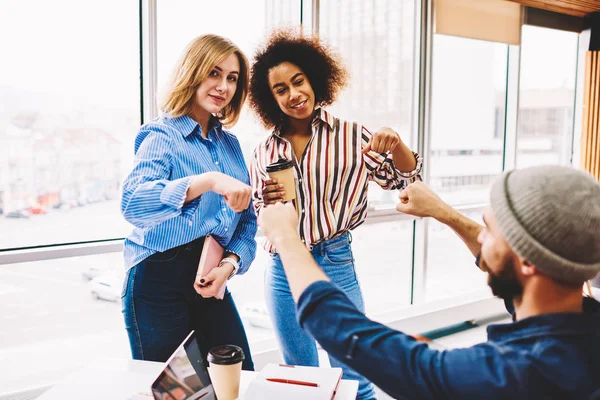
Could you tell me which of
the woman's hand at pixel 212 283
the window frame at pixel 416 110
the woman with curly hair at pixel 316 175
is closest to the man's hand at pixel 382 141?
the woman with curly hair at pixel 316 175

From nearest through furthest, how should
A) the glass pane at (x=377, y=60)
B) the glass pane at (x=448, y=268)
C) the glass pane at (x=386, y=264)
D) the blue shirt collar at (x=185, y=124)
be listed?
the blue shirt collar at (x=185, y=124) → the glass pane at (x=377, y=60) → the glass pane at (x=386, y=264) → the glass pane at (x=448, y=268)

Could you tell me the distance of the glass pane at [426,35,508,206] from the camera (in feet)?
13.5

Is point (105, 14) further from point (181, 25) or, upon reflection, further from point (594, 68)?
point (594, 68)

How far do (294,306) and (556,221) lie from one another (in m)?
1.24

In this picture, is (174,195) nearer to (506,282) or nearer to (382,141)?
(382,141)

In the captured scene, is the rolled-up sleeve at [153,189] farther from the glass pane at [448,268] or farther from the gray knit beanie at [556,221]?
the glass pane at [448,268]

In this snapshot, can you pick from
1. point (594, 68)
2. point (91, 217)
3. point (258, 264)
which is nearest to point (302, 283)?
point (91, 217)

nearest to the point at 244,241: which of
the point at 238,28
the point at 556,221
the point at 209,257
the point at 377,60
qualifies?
the point at 209,257

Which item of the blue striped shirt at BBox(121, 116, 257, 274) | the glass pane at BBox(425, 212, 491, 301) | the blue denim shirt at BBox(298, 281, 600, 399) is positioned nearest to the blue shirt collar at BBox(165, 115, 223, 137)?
the blue striped shirt at BBox(121, 116, 257, 274)

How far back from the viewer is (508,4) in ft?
14.0

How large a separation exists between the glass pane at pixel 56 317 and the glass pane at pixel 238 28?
763mm

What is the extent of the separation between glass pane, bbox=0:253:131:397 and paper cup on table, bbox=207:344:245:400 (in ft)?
5.43

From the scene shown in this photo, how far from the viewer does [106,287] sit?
116 inches

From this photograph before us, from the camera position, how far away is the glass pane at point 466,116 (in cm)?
412
